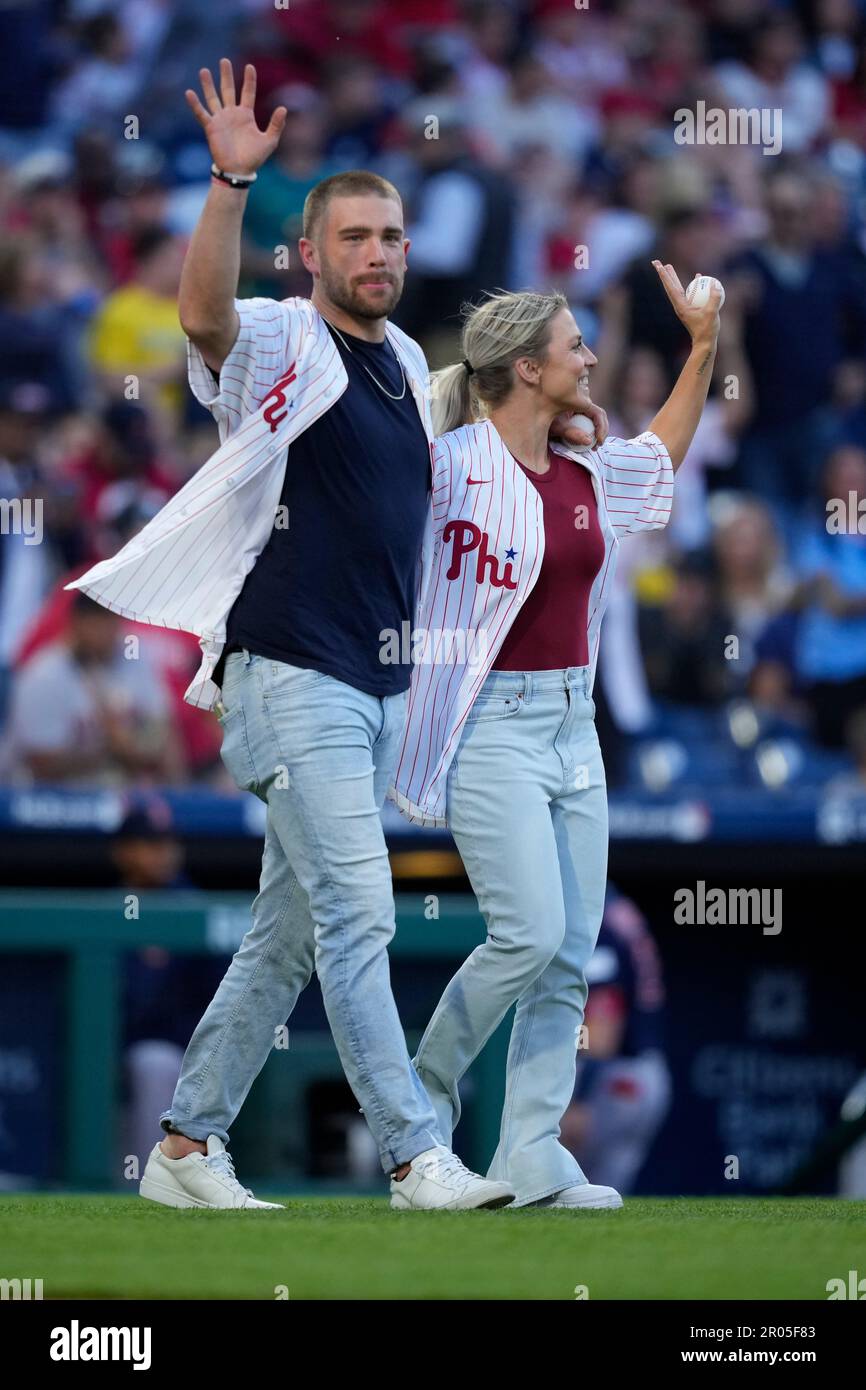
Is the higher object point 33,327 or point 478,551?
point 33,327

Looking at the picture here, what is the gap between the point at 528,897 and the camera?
175 inches

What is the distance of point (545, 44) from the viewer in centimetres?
1162

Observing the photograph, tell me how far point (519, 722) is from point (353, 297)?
94 centimetres

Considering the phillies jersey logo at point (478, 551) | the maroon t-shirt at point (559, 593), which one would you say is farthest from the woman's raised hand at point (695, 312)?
the phillies jersey logo at point (478, 551)

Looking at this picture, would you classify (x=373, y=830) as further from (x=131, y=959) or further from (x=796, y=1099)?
(x=796, y=1099)

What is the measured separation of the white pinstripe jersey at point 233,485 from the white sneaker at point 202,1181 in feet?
3.25

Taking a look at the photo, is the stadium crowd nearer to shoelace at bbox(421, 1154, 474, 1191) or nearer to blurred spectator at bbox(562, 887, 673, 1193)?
blurred spectator at bbox(562, 887, 673, 1193)

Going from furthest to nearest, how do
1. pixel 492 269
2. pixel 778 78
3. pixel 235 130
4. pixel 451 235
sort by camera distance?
pixel 778 78 → pixel 492 269 → pixel 451 235 → pixel 235 130

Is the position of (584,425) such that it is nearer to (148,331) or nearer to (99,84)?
(148,331)

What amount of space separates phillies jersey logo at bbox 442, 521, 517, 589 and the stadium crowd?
395 cm

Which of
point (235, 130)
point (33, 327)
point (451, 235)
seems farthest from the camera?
point (451, 235)

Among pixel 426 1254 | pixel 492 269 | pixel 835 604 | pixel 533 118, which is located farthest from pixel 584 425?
pixel 533 118

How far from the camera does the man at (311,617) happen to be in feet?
13.9

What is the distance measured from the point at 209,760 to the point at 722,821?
78.7 inches
